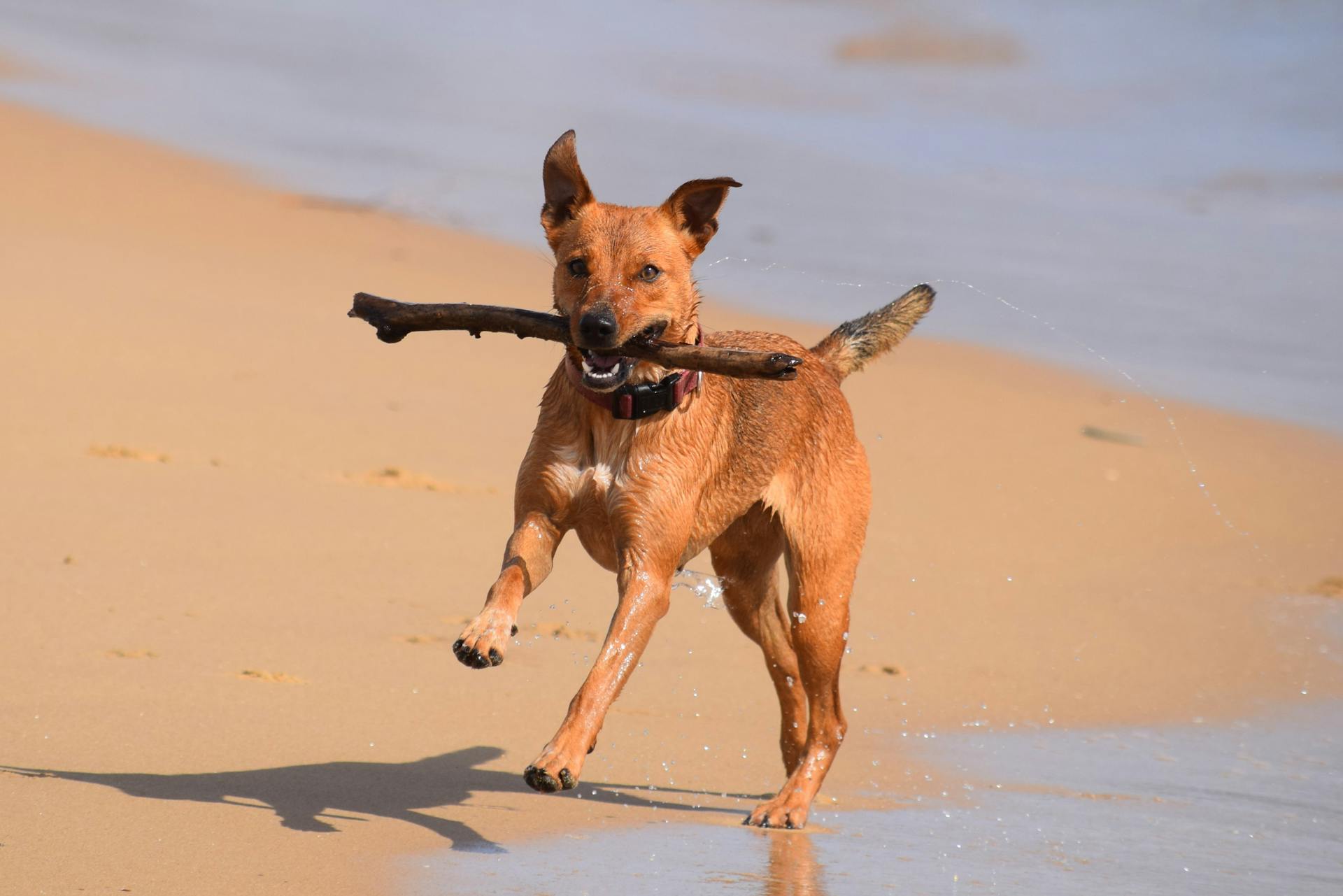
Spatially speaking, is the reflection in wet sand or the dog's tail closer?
the reflection in wet sand

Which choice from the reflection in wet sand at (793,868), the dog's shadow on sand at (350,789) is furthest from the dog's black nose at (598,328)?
the reflection in wet sand at (793,868)

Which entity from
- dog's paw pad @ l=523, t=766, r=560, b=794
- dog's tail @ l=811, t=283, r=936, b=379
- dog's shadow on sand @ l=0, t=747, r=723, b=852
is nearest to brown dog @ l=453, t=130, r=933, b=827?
dog's paw pad @ l=523, t=766, r=560, b=794

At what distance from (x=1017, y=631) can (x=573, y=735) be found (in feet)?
15.1

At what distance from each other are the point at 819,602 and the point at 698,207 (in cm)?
156

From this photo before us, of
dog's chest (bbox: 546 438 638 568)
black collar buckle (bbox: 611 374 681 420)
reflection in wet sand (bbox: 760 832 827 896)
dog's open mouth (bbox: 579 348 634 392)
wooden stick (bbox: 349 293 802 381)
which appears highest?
wooden stick (bbox: 349 293 802 381)

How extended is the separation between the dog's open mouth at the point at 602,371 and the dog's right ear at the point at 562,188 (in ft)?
1.61

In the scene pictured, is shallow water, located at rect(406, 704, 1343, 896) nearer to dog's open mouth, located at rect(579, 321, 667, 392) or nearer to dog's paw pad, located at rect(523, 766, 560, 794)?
dog's paw pad, located at rect(523, 766, 560, 794)

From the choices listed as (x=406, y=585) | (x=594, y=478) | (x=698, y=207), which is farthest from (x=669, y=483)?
(x=406, y=585)

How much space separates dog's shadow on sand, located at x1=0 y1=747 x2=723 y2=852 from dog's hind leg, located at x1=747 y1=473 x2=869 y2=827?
0.65 metres

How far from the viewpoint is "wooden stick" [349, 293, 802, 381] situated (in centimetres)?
515

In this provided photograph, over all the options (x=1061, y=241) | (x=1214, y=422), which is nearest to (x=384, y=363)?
(x=1214, y=422)

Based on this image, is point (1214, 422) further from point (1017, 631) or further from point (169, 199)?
point (169, 199)

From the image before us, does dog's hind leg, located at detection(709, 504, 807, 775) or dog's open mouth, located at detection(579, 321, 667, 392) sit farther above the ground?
dog's open mouth, located at detection(579, 321, 667, 392)

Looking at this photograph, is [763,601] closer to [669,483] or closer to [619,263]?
[669,483]
